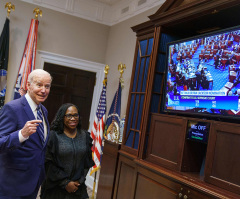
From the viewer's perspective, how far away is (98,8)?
5551 mm

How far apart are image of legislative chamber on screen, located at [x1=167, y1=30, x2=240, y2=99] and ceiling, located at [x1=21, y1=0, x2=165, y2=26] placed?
226 cm

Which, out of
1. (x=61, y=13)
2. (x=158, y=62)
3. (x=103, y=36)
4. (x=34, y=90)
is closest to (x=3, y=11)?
(x=61, y=13)

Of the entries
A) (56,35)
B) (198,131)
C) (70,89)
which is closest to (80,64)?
(70,89)

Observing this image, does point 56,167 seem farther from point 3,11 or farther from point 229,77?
point 3,11

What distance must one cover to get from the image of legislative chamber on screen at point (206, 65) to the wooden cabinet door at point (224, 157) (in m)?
0.29

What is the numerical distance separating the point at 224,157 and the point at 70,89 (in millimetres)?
3720

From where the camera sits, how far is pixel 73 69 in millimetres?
5418

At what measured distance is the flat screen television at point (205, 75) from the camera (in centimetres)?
221

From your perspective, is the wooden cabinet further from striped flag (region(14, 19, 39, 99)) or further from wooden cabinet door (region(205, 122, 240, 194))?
striped flag (region(14, 19, 39, 99))

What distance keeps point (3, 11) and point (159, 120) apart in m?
3.46

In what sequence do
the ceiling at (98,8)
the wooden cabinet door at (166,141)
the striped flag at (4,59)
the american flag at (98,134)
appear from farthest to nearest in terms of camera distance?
the ceiling at (98,8) → the striped flag at (4,59) → the american flag at (98,134) → the wooden cabinet door at (166,141)

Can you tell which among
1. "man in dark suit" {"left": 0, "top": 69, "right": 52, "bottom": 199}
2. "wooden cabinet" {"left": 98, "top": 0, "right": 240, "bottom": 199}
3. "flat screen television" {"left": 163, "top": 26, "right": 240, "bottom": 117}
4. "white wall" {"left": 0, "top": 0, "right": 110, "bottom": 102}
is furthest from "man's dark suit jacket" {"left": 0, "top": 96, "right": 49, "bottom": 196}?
"white wall" {"left": 0, "top": 0, "right": 110, "bottom": 102}

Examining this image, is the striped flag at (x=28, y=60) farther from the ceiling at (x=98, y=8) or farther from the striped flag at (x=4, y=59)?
the ceiling at (x=98, y=8)

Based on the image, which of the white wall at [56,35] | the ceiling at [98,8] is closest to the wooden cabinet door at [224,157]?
the ceiling at [98,8]
